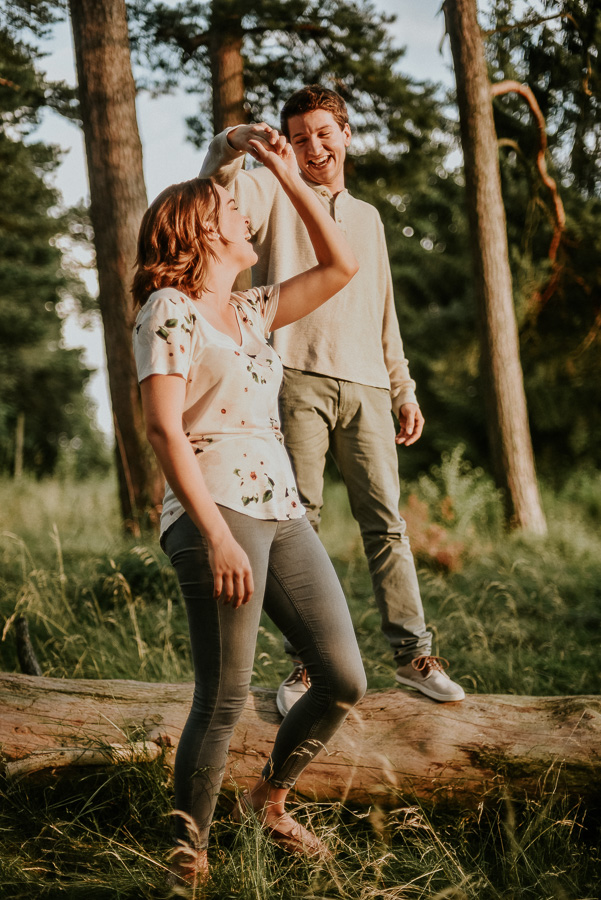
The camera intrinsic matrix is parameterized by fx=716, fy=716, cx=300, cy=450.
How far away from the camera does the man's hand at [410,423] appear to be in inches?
112

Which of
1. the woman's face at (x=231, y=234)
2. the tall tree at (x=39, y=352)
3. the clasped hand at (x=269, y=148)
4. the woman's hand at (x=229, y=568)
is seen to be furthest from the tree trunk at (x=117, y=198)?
the tall tree at (x=39, y=352)

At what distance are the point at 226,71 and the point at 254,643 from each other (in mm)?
6313

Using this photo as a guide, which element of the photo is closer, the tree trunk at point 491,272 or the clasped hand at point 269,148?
the clasped hand at point 269,148

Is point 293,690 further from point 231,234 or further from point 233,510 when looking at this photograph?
point 231,234

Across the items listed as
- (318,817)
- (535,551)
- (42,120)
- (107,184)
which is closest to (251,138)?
(318,817)

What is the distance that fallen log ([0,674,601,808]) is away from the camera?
238cm

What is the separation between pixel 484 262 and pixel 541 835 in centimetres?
588

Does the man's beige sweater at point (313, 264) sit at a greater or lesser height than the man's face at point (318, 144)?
lesser

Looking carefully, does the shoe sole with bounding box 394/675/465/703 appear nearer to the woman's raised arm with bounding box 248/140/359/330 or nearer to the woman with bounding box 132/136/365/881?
the woman with bounding box 132/136/365/881

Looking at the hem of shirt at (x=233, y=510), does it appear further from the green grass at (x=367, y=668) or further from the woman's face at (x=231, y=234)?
the green grass at (x=367, y=668)

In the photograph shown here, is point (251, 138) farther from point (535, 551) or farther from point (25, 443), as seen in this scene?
point (25, 443)

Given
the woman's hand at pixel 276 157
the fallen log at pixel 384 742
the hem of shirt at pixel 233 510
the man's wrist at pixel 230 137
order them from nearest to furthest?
1. the hem of shirt at pixel 233 510
2. the woman's hand at pixel 276 157
3. the man's wrist at pixel 230 137
4. the fallen log at pixel 384 742

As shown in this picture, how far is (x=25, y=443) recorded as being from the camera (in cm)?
1645

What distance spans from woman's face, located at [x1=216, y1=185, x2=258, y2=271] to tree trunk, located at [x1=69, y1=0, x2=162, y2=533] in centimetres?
328
